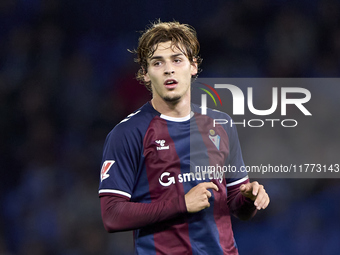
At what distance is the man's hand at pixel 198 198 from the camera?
201 cm

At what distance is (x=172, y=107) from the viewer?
234cm

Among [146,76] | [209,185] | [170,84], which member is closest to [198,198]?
[209,185]

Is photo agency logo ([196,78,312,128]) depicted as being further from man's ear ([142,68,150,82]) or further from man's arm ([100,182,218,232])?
man's arm ([100,182,218,232])

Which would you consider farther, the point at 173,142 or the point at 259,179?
the point at 259,179

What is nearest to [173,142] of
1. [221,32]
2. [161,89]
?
[161,89]

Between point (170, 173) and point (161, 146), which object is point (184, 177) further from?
point (161, 146)

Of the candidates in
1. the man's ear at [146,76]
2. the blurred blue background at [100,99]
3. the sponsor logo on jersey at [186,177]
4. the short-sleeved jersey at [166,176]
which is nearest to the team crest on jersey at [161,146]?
the short-sleeved jersey at [166,176]

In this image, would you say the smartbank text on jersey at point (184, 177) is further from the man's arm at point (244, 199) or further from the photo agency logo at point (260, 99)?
the photo agency logo at point (260, 99)

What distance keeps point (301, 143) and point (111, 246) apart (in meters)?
2.05

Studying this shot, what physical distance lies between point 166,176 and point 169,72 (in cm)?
49

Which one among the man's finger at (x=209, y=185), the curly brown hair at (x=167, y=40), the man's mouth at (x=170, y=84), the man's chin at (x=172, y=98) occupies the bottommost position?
the man's finger at (x=209, y=185)

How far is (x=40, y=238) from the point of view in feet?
14.6

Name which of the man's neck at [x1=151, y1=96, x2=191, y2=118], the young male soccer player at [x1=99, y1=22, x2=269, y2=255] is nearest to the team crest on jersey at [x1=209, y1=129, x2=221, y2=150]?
the young male soccer player at [x1=99, y1=22, x2=269, y2=255]

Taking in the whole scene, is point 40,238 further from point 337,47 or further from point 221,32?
point 337,47
